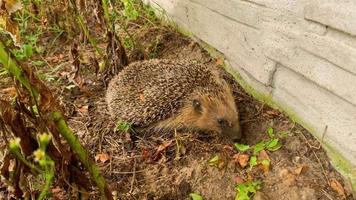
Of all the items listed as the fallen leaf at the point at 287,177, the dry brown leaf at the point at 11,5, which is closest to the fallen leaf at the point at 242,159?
the fallen leaf at the point at 287,177

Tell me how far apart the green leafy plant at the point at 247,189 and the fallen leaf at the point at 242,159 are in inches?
8.1

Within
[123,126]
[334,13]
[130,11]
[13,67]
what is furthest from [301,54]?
[130,11]

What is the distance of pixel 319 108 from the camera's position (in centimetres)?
302

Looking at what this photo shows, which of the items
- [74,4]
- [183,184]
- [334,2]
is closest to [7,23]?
[74,4]

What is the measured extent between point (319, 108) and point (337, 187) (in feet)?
1.84

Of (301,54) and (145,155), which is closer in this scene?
(301,54)

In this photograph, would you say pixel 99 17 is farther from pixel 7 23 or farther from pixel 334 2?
pixel 334 2

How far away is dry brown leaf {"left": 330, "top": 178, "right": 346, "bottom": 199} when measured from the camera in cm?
287

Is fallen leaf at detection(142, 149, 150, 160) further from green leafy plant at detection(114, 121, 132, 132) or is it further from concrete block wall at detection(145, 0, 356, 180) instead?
concrete block wall at detection(145, 0, 356, 180)

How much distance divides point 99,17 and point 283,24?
1923 millimetres

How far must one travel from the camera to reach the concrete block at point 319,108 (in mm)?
2787

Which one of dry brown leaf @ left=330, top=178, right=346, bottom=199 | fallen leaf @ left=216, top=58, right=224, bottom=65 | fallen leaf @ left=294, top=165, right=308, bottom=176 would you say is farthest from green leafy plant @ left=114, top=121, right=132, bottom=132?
dry brown leaf @ left=330, top=178, right=346, bottom=199

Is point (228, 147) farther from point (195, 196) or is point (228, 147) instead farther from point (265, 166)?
point (195, 196)

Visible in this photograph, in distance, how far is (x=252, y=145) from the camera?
3.49 metres
